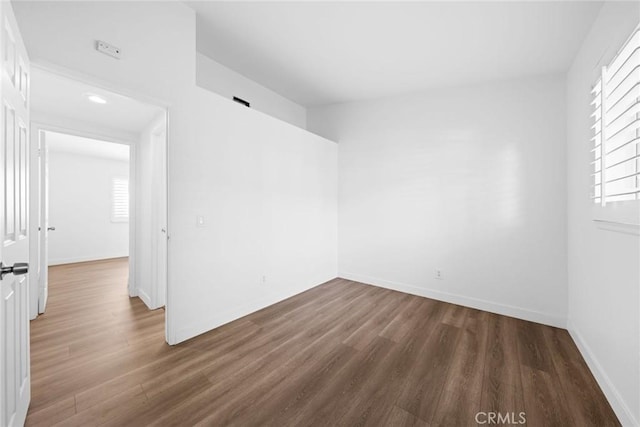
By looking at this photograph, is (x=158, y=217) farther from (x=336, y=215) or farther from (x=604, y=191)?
(x=604, y=191)

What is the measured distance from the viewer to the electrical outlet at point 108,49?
175 cm

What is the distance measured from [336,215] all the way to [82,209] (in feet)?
19.1

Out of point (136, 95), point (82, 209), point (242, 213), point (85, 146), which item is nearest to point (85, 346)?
point (242, 213)

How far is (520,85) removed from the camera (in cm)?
294

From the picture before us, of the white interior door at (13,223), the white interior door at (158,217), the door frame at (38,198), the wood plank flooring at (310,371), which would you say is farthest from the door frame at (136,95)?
the door frame at (38,198)

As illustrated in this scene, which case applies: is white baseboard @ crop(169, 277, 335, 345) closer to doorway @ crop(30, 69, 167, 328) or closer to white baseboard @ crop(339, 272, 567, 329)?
doorway @ crop(30, 69, 167, 328)

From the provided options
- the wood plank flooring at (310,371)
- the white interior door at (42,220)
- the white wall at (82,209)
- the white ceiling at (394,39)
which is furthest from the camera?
the white wall at (82,209)

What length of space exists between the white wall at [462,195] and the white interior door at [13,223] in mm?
3510

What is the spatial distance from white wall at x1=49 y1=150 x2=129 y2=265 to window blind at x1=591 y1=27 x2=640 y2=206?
321 inches

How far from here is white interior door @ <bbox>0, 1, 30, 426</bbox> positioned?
107cm

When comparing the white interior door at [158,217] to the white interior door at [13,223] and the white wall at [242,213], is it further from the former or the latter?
the white interior door at [13,223]

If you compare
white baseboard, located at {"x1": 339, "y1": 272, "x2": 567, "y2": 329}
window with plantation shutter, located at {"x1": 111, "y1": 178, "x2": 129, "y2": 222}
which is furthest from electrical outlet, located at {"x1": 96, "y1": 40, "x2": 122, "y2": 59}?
window with plantation shutter, located at {"x1": 111, "y1": 178, "x2": 129, "y2": 222}

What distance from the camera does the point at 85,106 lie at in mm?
2443

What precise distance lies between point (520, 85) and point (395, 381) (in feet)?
11.1
